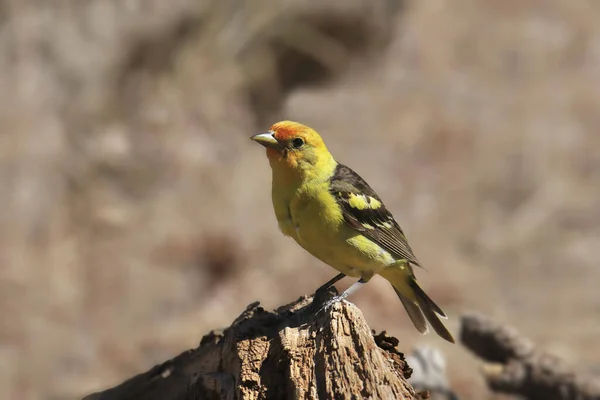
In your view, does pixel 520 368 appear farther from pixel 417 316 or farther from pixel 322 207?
pixel 322 207

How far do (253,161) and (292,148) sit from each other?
718 centimetres

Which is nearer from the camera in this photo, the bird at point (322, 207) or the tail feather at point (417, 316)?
the bird at point (322, 207)

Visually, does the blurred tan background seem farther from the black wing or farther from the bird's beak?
the bird's beak

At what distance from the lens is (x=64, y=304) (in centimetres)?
1042

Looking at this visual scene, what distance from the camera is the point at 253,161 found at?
11938mm

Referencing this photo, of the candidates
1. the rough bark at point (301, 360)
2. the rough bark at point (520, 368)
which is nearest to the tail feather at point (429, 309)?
the rough bark at point (301, 360)

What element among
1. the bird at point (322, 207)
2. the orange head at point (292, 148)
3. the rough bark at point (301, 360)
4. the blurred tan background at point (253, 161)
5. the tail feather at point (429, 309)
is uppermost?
the blurred tan background at point (253, 161)

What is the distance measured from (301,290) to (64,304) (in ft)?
9.72

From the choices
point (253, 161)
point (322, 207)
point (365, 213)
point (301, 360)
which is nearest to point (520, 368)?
point (365, 213)

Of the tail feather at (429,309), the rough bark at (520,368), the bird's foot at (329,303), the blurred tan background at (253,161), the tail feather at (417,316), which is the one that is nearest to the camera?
the bird's foot at (329,303)

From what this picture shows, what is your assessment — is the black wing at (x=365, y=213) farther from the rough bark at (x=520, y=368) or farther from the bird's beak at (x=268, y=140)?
the rough bark at (x=520, y=368)

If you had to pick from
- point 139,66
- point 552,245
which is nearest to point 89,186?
point 139,66

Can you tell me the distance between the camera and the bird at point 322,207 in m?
4.66

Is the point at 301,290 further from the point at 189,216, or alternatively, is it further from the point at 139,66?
the point at 139,66
